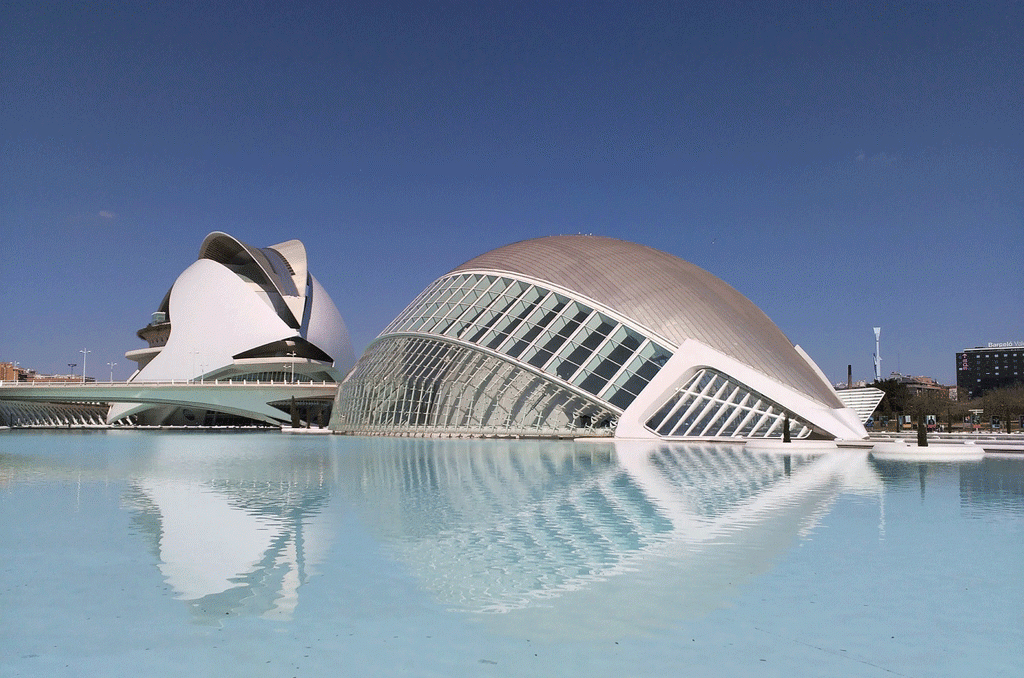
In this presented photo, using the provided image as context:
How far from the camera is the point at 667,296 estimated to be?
3189cm

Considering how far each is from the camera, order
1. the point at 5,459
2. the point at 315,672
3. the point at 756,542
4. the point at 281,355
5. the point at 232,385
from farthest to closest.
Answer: the point at 281,355
the point at 232,385
the point at 5,459
the point at 756,542
the point at 315,672

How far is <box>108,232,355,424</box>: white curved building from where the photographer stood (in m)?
71.4

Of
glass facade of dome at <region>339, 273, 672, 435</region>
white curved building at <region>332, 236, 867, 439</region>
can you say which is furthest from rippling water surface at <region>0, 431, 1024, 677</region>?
glass facade of dome at <region>339, 273, 672, 435</region>

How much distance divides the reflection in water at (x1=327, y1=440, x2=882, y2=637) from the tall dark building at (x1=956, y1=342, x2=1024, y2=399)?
14935 cm

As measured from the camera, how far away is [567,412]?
3131 centimetres

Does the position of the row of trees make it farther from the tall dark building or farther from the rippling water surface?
the tall dark building

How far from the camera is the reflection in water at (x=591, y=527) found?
615cm

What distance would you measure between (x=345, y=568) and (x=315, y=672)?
2613 millimetres

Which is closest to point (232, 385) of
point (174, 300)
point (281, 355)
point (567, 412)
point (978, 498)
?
point (281, 355)

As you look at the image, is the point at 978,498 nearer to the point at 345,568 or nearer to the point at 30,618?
the point at 345,568

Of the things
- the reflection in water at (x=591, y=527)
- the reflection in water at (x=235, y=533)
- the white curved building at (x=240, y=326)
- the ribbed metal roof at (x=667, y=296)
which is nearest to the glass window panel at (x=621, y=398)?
the ribbed metal roof at (x=667, y=296)

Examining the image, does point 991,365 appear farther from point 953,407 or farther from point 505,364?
point 505,364

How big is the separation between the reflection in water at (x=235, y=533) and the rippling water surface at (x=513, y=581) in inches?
1.6

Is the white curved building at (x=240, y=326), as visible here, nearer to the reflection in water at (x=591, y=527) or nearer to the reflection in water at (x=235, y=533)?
the reflection in water at (x=591, y=527)
